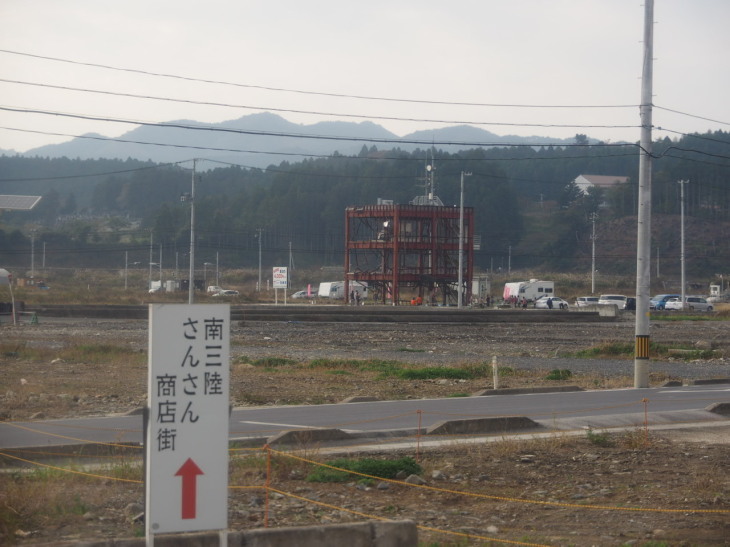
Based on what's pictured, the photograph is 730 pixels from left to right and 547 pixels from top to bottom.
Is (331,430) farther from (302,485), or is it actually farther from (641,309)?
(641,309)

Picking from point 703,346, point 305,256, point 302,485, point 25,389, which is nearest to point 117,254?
point 305,256

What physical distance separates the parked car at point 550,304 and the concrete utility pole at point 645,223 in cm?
5251

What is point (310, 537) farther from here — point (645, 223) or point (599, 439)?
point (645, 223)

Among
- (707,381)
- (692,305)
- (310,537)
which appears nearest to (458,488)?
(310,537)

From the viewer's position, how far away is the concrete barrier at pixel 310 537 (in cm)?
815

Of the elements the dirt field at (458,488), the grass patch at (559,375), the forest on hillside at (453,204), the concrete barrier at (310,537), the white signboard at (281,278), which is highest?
the forest on hillside at (453,204)

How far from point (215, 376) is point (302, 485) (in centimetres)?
561

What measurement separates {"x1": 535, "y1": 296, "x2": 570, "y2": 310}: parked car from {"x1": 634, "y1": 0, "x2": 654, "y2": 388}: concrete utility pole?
52.5 meters

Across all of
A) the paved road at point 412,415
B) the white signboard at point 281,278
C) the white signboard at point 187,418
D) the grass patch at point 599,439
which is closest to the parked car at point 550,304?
the white signboard at point 281,278

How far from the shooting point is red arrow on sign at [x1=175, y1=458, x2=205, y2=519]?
668cm

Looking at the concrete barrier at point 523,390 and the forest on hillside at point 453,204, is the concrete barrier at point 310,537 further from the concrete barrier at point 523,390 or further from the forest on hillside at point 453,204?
the forest on hillside at point 453,204

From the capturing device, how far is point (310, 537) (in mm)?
8508

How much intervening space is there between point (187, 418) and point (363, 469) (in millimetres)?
6297

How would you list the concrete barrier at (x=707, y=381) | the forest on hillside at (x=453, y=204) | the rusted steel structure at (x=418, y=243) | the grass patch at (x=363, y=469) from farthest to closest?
the forest on hillside at (x=453, y=204) → the rusted steel structure at (x=418, y=243) → the concrete barrier at (x=707, y=381) → the grass patch at (x=363, y=469)
